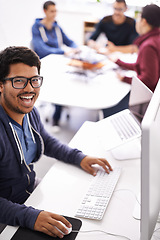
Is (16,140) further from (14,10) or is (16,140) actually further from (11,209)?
(14,10)

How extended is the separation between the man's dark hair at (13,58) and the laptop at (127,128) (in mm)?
490

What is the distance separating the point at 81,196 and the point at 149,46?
129cm

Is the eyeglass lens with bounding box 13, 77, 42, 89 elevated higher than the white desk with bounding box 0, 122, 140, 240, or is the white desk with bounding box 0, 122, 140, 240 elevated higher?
the eyeglass lens with bounding box 13, 77, 42, 89

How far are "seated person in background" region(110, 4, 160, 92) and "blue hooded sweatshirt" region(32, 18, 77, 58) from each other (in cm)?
95

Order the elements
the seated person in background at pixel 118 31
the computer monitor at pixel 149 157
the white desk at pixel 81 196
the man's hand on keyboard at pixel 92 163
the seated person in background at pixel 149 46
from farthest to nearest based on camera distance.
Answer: the seated person in background at pixel 118 31, the seated person in background at pixel 149 46, the man's hand on keyboard at pixel 92 163, the white desk at pixel 81 196, the computer monitor at pixel 149 157

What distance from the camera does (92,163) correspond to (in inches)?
52.4

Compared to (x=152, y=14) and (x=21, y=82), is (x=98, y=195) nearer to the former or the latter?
(x=21, y=82)

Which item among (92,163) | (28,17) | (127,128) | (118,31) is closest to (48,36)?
(28,17)

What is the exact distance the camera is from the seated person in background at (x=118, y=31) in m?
3.07

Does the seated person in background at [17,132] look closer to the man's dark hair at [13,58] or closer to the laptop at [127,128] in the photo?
the man's dark hair at [13,58]

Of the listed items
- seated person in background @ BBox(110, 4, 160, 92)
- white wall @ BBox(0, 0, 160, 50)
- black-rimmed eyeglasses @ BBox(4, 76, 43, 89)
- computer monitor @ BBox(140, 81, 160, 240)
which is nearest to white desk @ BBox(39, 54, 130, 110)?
seated person in background @ BBox(110, 4, 160, 92)

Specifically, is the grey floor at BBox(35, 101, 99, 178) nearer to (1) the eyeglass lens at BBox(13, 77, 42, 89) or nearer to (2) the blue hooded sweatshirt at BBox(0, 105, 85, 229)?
(2) the blue hooded sweatshirt at BBox(0, 105, 85, 229)

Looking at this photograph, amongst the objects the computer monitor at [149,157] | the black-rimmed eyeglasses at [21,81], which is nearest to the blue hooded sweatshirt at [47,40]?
the black-rimmed eyeglasses at [21,81]

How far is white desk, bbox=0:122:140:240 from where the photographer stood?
103cm
